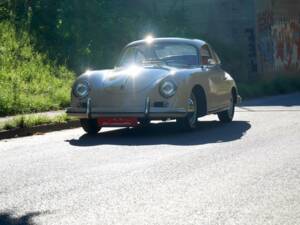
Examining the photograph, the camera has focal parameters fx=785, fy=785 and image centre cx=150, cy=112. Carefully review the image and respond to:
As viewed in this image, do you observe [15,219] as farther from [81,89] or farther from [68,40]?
[68,40]

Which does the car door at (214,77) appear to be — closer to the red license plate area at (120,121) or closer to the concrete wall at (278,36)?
the red license plate area at (120,121)

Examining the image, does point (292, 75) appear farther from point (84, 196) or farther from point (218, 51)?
A: point (84, 196)

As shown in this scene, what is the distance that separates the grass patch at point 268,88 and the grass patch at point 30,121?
32.9 ft

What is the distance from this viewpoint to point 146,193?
22.1 feet

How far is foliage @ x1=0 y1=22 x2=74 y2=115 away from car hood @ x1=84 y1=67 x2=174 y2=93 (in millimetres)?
3778

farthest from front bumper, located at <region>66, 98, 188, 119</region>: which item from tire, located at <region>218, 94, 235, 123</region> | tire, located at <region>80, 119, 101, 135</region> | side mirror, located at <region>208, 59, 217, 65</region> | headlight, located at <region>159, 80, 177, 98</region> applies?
tire, located at <region>218, 94, 235, 123</region>

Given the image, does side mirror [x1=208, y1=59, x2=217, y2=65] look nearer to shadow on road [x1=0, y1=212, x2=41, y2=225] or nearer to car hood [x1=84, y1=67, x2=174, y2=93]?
car hood [x1=84, y1=67, x2=174, y2=93]

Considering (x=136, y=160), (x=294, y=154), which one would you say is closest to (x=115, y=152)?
(x=136, y=160)

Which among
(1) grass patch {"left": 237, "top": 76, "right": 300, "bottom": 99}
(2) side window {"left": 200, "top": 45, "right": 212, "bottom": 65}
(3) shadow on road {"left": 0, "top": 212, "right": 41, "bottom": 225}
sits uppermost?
(2) side window {"left": 200, "top": 45, "right": 212, "bottom": 65}

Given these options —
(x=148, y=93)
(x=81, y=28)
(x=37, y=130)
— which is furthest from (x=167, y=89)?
(x=81, y=28)

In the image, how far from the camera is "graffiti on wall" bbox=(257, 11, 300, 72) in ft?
104

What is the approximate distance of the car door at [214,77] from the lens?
42.0 ft

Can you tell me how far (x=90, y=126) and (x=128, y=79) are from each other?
1.05 m

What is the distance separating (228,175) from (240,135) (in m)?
3.98
